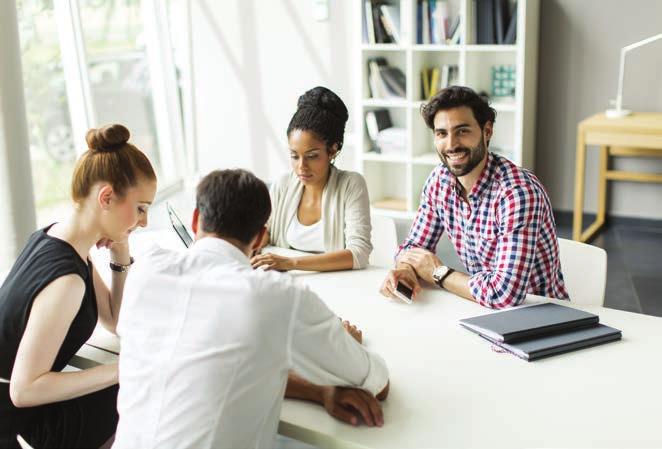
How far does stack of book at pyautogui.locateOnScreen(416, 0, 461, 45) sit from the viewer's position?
500 cm

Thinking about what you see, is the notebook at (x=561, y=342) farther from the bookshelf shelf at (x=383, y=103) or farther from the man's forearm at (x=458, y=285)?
the bookshelf shelf at (x=383, y=103)

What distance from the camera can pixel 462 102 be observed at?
89.6 inches

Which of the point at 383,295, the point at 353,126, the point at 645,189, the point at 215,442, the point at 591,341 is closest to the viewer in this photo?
the point at 215,442

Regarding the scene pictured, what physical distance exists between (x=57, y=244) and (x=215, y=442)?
683 mm

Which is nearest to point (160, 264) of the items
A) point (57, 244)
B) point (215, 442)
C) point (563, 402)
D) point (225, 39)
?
point (215, 442)

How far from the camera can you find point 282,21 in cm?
577

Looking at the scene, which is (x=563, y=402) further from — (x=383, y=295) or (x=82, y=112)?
(x=82, y=112)

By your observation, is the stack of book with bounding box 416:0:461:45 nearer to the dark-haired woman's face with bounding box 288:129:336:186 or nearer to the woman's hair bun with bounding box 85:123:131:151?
the dark-haired woman's face with bounding box 288:129:336:186

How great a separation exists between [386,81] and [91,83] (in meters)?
2.11

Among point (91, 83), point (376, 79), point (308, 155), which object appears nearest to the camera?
point (308, 155)

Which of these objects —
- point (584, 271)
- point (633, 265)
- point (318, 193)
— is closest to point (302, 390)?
point (584, 271)

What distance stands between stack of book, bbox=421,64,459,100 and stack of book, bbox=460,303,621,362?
355cm

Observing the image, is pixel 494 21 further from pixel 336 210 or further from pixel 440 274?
pixel 440 274

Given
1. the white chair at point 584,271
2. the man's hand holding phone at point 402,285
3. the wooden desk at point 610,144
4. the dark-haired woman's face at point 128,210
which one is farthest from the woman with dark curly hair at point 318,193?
the wooden desk at point 610,144
